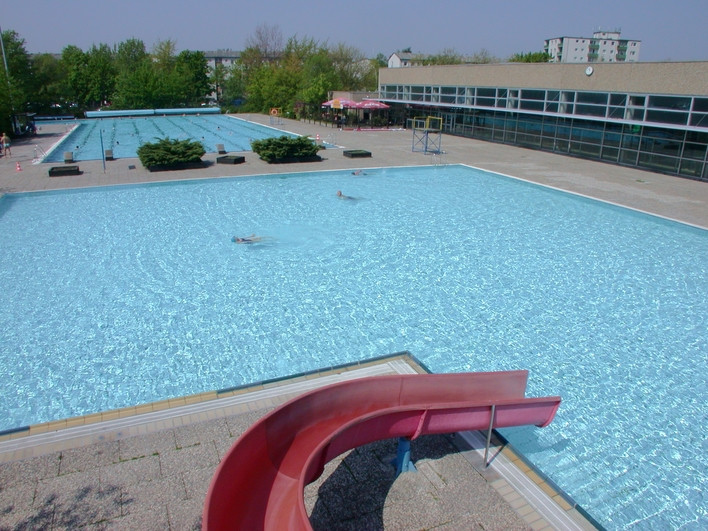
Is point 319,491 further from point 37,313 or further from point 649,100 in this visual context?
point 649,100

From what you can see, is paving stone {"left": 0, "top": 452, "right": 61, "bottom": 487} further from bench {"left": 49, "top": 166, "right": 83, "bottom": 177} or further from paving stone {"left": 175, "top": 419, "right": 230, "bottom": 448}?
bench {"left": 49, "top": 166, "right": 83, "bottom": 177}

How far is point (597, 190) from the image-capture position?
17469mm

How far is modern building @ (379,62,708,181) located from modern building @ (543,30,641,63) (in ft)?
399

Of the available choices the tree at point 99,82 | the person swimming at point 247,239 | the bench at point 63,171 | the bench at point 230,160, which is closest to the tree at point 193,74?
the tree at point 99,82

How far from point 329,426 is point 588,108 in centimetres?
2171

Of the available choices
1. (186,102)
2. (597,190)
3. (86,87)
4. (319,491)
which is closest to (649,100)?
(597,190)

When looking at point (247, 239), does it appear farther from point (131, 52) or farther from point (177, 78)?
point (131, 52)

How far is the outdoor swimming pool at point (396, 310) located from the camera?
6.39m

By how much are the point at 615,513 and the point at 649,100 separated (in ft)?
61.2

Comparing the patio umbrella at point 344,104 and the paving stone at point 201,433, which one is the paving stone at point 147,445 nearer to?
the paving stone at point 201,433

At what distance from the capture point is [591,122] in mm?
23281

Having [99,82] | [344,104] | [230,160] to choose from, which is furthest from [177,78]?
[230,160]

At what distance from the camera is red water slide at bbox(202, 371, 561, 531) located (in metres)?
4.03

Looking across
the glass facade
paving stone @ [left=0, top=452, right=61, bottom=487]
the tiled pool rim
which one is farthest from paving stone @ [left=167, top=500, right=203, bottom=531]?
the glass facade
